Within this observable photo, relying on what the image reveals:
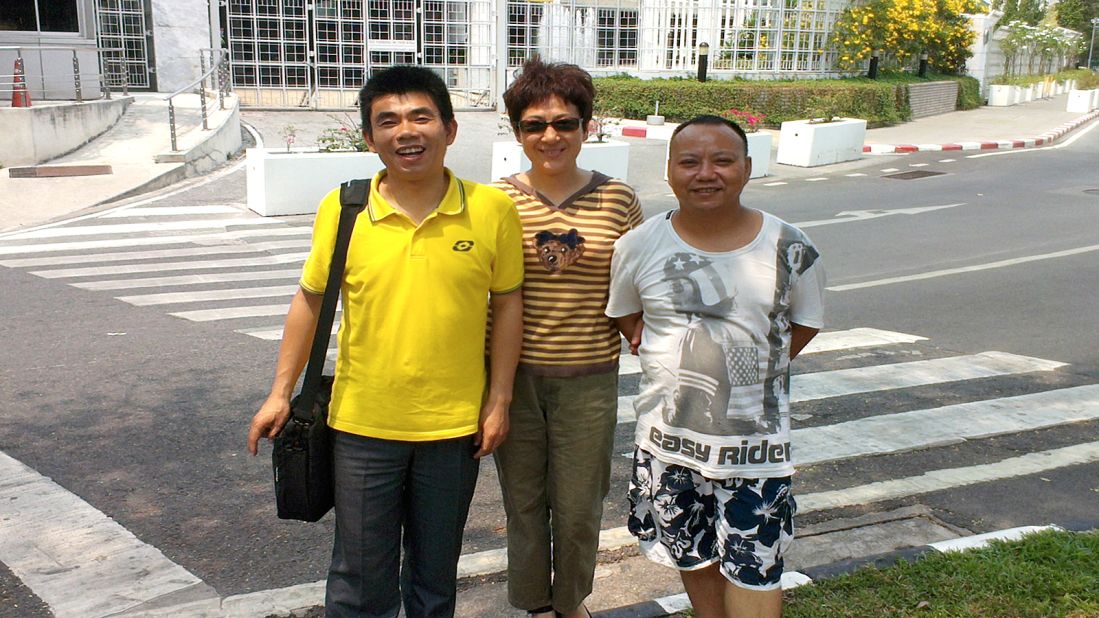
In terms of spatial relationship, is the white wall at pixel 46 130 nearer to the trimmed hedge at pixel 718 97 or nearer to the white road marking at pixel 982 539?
the trimmed hedge at pixel 718 97

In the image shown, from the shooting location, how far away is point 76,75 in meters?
18.0

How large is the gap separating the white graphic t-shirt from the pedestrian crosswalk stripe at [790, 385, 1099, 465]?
2.63 metres

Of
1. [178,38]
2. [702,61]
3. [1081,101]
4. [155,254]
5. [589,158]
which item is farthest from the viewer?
[1081,101]

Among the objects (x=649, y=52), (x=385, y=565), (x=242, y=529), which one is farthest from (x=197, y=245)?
(x=649, y=52)

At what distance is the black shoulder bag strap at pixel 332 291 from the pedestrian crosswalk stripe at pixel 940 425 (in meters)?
3.21

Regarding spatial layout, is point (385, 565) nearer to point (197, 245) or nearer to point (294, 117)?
point (197, 245)

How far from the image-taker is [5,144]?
16234 millimetres

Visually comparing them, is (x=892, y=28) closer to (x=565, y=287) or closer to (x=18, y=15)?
(x=18, y=15)

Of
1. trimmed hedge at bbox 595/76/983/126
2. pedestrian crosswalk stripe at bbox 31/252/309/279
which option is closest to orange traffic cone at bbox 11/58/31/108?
pedestrian crosswalk stripe at bbox 31/252/309/279

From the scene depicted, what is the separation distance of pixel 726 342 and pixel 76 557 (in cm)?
286

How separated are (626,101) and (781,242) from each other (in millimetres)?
24423

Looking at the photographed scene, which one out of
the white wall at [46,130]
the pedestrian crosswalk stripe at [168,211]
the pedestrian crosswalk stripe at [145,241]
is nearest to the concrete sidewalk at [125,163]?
the white wall at [46,130]

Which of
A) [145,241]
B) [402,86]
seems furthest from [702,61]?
[402,86]

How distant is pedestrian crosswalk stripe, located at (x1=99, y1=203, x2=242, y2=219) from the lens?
13.8 metres
